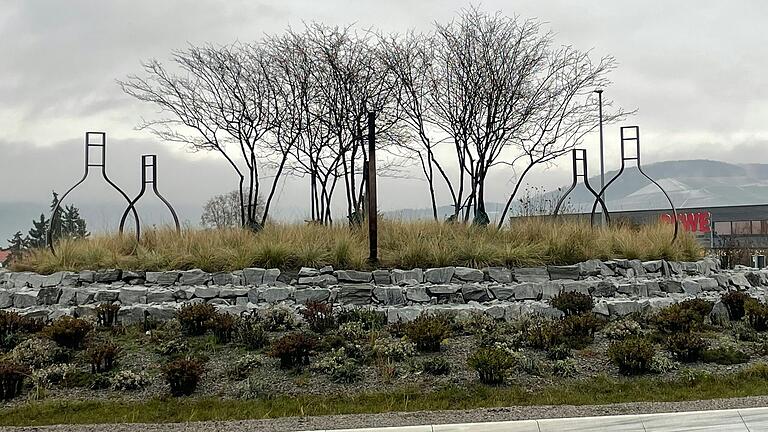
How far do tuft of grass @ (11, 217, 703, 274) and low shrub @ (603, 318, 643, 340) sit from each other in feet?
6.41

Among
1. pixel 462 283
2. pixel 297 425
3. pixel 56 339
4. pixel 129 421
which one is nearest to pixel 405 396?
pixel 297 425

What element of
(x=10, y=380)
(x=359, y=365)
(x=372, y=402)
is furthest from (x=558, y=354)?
(x=10, y=380)

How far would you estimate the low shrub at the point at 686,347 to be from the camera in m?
7.31

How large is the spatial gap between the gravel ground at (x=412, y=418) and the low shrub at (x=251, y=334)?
216 cm

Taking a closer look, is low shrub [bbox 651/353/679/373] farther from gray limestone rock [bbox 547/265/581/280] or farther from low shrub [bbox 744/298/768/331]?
gray limestone rock [bbox 547/265/581/280]

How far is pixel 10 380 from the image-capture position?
6480 mm

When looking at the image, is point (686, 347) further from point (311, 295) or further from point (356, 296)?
point (311, 295)

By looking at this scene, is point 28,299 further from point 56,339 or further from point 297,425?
point 297,425

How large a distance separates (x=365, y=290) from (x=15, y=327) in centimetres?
439

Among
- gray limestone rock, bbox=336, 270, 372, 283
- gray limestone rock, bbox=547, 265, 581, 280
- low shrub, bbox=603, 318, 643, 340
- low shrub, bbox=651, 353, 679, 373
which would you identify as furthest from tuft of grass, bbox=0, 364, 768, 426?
gray limestone rock, bbox=547, 265, 581, 280

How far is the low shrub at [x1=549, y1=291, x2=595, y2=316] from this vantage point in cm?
902

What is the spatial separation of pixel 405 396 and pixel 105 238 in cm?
705

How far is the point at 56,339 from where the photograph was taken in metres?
7.86

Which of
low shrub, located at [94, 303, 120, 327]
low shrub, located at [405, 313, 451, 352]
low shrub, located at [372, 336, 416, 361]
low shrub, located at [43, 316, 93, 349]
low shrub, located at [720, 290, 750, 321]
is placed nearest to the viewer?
low shrub, located at [372, 336, 416, 361]
